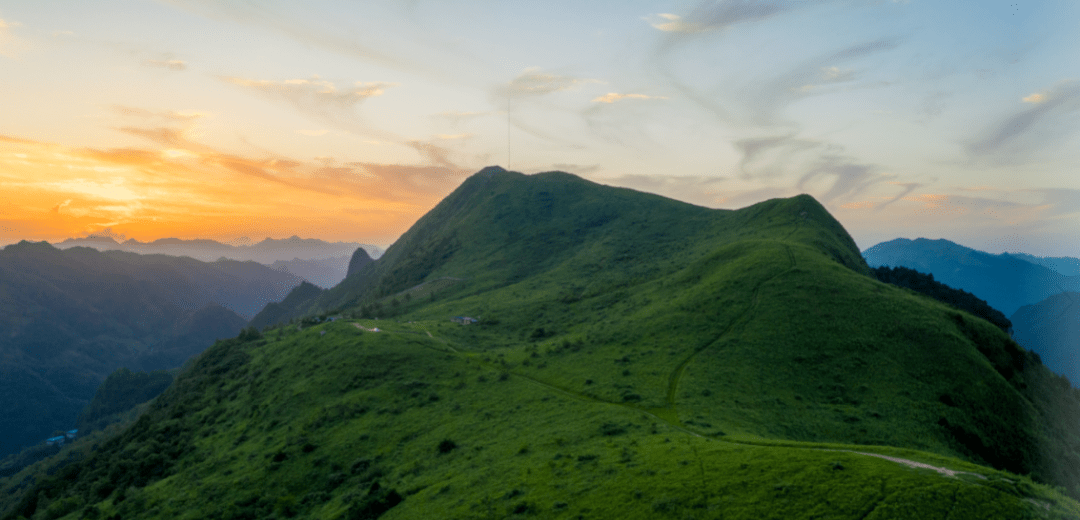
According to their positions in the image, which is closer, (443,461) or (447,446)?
(443,461)

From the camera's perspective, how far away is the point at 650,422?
154ft

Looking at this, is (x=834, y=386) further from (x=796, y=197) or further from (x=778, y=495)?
(x=796, y=197)

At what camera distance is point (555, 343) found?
283ft

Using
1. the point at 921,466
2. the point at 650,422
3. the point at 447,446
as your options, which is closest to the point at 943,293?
the point at 650,422

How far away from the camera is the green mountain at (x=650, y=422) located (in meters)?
29.5

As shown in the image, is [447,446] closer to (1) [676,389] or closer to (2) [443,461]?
(2) [443,461]

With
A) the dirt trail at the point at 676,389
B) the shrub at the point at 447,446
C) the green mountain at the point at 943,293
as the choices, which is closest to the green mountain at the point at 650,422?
the shrub at the point at 447,446

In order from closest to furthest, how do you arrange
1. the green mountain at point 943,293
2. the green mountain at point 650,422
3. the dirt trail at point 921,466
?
the dirt trail at point 921,466 → the green mountain at point 650,422 → the green mountain at point 943,293

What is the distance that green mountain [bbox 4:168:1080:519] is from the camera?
29.5 m

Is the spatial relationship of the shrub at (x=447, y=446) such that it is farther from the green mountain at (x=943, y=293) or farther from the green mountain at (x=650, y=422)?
the green mountain at (x=943, y=293)

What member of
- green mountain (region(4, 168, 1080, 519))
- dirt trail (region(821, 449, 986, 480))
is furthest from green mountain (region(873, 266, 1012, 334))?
dirt trail (region(821, 449, 986, 480))

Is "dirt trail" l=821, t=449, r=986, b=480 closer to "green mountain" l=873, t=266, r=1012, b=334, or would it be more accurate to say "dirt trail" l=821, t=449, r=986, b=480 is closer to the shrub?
the shrub

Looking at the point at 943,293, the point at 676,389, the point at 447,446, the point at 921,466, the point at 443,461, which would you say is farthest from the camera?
the point at 943,293

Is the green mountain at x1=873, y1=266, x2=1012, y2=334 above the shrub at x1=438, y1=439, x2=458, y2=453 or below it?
above
